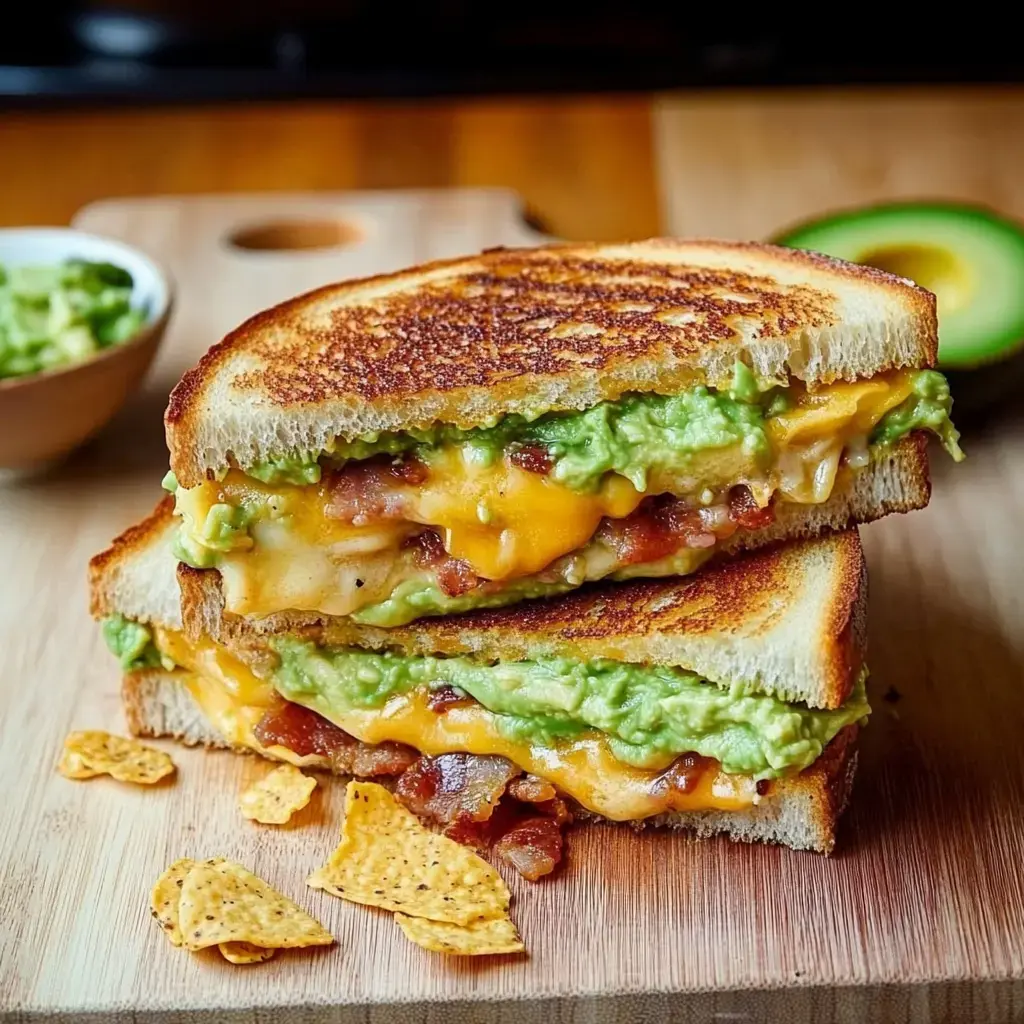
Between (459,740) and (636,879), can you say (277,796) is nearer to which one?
(459,740)

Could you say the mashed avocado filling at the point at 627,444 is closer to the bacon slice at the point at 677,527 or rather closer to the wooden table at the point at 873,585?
the bacon slice at the point at 677,527

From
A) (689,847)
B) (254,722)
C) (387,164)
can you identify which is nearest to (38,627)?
(254,722)

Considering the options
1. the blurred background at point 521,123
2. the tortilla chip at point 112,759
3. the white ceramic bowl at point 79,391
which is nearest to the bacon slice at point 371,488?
the tortilla chip at point 112,759

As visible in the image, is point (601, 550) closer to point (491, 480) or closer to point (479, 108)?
point (491, 480)

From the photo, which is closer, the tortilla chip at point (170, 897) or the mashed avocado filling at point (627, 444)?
the tortilla chip at point (170, 897)

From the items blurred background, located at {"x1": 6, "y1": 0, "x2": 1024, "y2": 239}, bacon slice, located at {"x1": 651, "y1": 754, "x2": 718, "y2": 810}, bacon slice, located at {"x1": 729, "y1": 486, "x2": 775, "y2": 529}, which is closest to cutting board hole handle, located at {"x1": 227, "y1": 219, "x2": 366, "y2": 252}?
blurred background, located at {"x1": 6, "y1": 0, "x2": 1024, "y2": 239}

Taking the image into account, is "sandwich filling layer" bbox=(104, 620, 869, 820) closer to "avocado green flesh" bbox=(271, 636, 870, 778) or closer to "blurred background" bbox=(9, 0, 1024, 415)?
"avocado green flesh" bbox=(271, 636, 870, 778)

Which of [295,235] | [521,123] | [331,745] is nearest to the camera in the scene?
[331,745]

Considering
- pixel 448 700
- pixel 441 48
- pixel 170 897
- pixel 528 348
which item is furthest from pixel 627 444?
pixel 441 48
